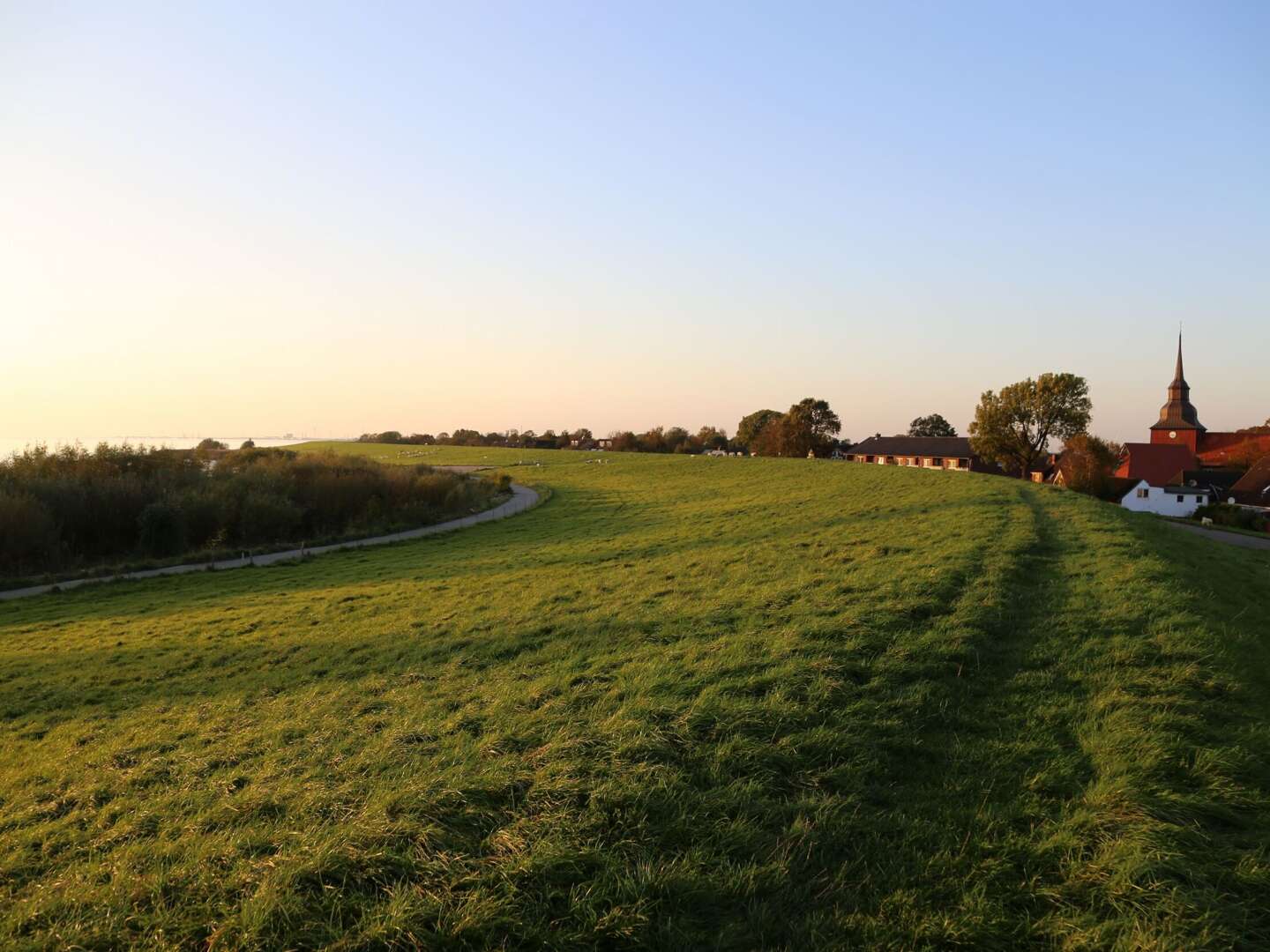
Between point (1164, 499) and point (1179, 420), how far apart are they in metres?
26.3

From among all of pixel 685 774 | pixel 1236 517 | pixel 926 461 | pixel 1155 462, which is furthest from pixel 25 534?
pixel 926 461

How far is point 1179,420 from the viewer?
80688 mm

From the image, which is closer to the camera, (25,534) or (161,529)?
(25,534)

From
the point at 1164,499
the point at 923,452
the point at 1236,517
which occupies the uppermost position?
the point at 923,452

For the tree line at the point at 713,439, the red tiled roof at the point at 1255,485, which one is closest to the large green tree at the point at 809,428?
the tree line at the point at 713,439

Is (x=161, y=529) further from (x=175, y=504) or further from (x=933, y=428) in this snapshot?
(x=933, y=428)

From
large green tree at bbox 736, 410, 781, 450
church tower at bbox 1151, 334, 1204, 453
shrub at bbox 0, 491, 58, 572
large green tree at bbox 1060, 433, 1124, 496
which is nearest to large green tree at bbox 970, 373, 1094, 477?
large green tree at bbox 1060, 433, 1124, 496

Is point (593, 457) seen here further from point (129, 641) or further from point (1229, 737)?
point (1229, 737)

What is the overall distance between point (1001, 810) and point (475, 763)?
386 cm

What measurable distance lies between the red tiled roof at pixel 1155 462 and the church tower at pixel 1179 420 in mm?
11949

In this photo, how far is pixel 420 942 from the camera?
332 cm

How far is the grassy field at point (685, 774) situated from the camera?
364 centimetres

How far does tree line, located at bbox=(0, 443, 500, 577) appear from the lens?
84.8 ft

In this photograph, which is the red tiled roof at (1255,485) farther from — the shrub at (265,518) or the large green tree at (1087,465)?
the shrub at (265,518)
